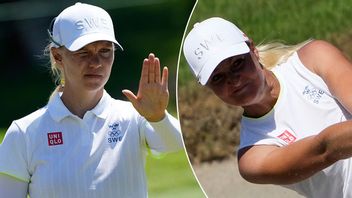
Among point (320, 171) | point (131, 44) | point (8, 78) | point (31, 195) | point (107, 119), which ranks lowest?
point (8, 78)

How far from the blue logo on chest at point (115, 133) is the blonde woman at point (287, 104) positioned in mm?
553

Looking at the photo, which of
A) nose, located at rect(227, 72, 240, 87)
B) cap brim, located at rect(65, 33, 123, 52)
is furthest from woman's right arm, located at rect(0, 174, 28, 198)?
nose, located at rect(227, 72, 240, 87)

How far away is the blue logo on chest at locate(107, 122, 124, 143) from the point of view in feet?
6.84

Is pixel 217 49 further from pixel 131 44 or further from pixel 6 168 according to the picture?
pixel 131 44

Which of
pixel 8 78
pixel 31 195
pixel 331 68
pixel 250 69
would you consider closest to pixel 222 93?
pixel 250 69

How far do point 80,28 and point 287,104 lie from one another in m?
0.72

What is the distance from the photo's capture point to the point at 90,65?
2.03 metres

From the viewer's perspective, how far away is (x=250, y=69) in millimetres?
1520

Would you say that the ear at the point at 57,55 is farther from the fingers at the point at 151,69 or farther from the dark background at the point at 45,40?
the dark background at the point at 45,40

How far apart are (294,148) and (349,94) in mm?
136

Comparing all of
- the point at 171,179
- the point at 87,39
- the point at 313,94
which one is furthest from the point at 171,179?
the point at 313,94

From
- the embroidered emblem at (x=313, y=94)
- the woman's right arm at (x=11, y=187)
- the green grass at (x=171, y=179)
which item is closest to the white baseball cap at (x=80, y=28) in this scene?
the woman's right arm at (x=11, y=187)

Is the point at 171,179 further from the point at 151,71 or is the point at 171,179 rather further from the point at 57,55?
the point at 151,71

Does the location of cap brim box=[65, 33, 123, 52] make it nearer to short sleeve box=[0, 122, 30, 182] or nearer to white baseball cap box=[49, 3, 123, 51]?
white baseball cap box=[49, 3, 123, 51]
